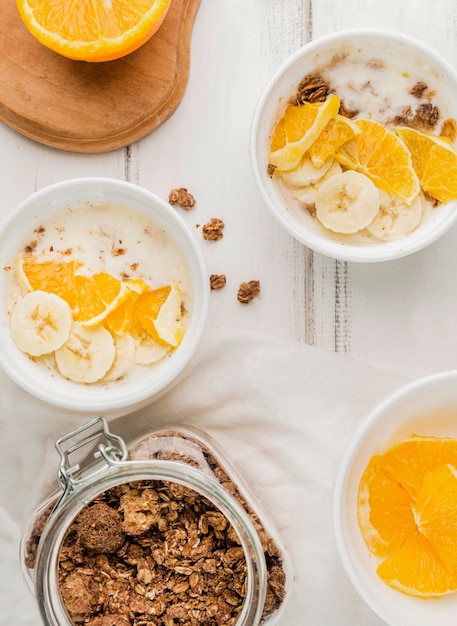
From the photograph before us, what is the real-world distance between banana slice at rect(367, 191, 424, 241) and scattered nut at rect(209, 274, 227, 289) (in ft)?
0.90

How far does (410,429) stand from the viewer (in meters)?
1.46

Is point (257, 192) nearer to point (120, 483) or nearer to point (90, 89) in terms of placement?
point (90, 89)

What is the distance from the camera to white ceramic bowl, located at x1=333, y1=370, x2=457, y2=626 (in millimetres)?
1363

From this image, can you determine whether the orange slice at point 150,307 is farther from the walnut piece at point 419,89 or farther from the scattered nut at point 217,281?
the walnut piece at point 419,89

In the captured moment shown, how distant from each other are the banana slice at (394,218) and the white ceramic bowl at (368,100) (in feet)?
0.04

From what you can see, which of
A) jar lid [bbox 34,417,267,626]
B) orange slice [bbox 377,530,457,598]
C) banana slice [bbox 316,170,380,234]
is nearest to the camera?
jar lid [bbox 34,417,267,626]

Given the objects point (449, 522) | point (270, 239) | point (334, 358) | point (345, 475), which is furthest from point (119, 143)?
point (449, 522)

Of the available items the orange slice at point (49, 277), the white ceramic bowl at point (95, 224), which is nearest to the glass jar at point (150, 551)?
the white ceramic bowl at point (95, 224)

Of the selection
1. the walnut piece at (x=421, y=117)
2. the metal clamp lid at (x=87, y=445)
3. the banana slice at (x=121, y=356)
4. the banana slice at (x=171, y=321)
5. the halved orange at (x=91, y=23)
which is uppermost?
the halved orange at (x=91, y=23)

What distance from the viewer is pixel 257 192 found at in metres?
1.58

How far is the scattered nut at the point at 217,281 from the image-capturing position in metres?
1.56

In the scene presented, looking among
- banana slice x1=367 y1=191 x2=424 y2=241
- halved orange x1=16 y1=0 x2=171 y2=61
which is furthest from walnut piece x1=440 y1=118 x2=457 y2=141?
halved orange x1=16 y1=0 x2=171 y2=61

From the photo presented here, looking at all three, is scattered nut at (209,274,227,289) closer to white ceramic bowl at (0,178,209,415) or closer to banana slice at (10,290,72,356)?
white ceramic bowl at (0,178,209,415)

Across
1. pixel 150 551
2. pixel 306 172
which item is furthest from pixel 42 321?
pixel 306 172
